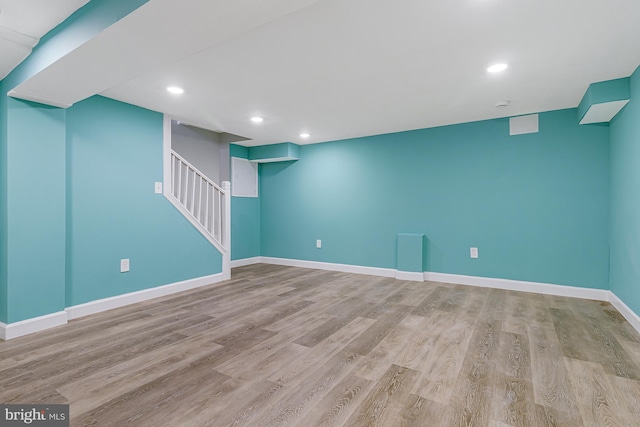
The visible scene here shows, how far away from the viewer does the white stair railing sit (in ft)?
13.3

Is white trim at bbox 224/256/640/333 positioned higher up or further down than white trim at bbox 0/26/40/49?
further down

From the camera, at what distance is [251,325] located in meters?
2.63

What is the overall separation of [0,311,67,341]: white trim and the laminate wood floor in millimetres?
108

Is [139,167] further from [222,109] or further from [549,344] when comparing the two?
[549,344]

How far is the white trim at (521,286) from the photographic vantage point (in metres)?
3.39

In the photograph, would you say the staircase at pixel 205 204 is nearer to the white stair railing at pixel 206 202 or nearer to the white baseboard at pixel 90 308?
the white stair railing at pixel 206 202

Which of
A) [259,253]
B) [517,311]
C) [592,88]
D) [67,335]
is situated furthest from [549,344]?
[259,253]

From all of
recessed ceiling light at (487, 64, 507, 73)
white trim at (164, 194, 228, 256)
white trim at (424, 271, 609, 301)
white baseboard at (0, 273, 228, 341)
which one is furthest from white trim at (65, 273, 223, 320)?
recessed ceiling light at (487, 64, 507, 73)

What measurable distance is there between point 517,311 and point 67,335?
402 cm

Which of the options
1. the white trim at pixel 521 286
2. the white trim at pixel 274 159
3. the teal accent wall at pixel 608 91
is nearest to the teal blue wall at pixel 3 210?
the white trim at pixel 274 159

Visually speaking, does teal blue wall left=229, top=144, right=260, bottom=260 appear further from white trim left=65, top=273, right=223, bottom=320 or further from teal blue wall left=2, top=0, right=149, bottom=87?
teal blue wall left=2, top=0, right=149, bottom=87

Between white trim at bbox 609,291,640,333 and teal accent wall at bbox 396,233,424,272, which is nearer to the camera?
white trim at bbox 609,291,640,333

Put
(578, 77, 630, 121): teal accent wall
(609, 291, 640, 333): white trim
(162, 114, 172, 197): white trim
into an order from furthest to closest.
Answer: (162, 114, 172, 197): white trim → (578, 77, 630, 121): teal accent wall → (609, 291, 640, 333): white trim

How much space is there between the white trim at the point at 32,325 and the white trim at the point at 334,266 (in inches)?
133
